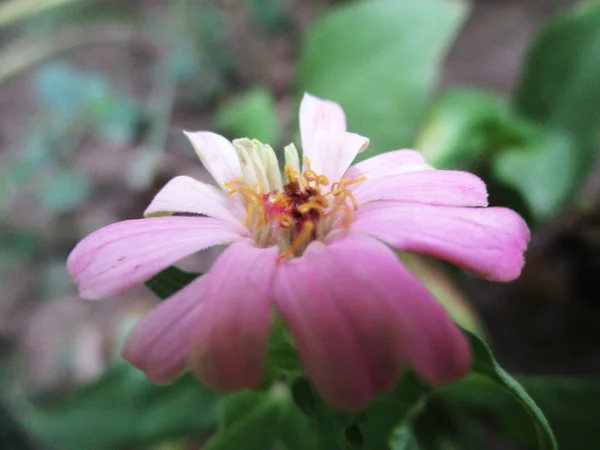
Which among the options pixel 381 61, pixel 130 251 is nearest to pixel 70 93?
pixel 381 61

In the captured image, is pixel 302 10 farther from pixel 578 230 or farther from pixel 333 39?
pixel 578 230

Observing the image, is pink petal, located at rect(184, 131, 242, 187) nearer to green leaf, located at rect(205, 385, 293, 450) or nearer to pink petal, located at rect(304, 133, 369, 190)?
pink petal, located at rect(304, 133, 369, 190)

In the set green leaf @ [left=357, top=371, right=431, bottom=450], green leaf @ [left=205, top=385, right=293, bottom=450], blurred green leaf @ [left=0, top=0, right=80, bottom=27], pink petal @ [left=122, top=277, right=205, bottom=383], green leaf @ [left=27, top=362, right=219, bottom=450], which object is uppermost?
blurred green leaf @ [left=0, top=0, right=80, bottom=27]

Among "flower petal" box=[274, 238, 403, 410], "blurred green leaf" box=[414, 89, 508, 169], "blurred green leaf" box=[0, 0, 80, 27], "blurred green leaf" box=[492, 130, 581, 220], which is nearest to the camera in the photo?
"flower petal" box=[274, 238, 403, 410]

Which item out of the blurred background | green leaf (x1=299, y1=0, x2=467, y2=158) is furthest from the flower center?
green leaf (x1=299, y1=0, x2=467, y2=158)

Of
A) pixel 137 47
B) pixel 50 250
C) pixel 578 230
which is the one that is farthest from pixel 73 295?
pixel 578 230

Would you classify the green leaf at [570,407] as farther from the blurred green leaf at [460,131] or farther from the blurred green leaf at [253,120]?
the blurred green leaf at [253,120]
